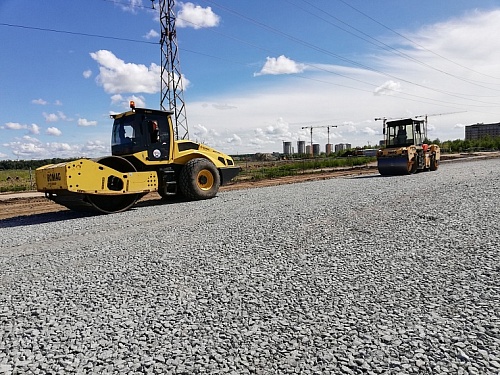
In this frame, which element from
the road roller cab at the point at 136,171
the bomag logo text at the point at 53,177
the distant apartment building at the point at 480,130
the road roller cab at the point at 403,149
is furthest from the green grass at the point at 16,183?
the distant apartment building at the point at 480,130

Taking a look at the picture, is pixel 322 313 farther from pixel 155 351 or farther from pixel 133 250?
pixel 133 250

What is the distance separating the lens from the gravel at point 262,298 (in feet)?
8.99

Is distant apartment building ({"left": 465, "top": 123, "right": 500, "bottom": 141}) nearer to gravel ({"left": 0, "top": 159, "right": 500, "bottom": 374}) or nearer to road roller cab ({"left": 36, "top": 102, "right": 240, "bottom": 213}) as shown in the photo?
road roller cab ({"left": 36, "top": 102, "right": 240, "bottom": 213})

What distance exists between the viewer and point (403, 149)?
17.0m

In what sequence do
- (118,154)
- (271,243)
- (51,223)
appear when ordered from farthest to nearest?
(118,154) → (51,223) → (271,243)

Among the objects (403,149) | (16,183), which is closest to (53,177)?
(403,149)

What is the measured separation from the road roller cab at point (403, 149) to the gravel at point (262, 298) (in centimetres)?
1025

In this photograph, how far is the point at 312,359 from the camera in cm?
269

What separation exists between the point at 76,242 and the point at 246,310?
432 cm

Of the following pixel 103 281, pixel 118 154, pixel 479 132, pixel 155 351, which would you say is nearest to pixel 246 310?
pixel 155 351

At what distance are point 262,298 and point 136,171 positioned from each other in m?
7.53

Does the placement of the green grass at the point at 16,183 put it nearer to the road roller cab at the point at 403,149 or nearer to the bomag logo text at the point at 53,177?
the bomag logo text at the point at 53,177

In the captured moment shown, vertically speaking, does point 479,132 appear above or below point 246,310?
above

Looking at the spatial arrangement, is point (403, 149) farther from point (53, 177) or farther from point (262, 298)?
point (262, 298)
